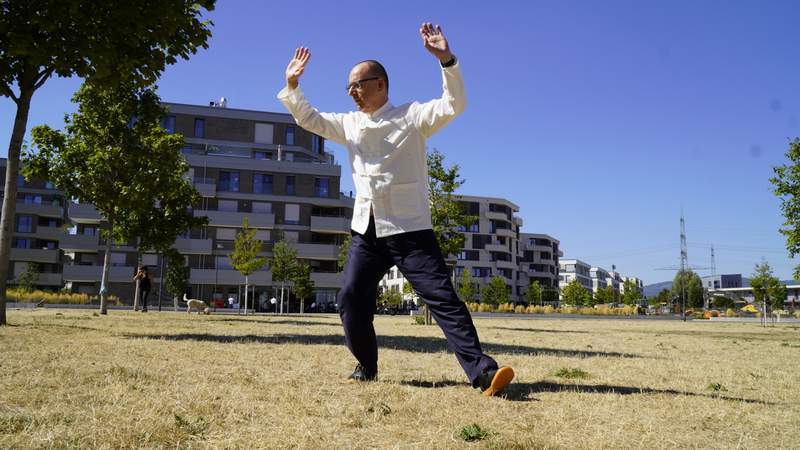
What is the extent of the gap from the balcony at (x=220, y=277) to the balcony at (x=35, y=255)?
27283 millimetres

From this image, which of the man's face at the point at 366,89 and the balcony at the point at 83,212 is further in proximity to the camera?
the balcony at the point at 83,212

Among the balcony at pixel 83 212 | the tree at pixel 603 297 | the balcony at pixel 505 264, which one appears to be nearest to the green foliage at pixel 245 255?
the balcony at pixel 83 212

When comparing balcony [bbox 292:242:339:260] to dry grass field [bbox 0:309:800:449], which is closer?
dry grass field [bbox 0:309:800:449]

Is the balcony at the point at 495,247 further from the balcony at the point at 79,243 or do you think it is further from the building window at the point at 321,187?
the balcony at the point at 79,243

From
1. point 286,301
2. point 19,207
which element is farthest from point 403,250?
point 19,207

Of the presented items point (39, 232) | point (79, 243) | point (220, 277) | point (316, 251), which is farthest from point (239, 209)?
point (39, 232)

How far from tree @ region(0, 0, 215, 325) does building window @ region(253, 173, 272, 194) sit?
168ft

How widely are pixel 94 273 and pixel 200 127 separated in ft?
62.8

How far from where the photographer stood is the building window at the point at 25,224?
77.1 m

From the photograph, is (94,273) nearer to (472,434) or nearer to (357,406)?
(357,406)

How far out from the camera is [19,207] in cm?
7575

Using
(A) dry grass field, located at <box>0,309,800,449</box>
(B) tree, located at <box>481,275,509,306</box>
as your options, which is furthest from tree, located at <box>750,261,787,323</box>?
(A) dry grass field, located at <box>0,309,800,449</box>

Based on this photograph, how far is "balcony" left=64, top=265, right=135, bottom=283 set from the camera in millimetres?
57469

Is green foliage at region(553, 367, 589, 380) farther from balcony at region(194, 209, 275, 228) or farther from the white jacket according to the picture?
balcony at region(194, 209, 275, 228)
